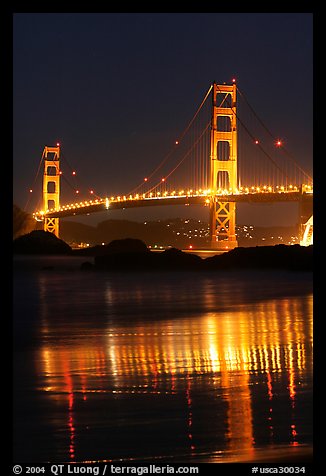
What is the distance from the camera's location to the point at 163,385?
3.88 metres

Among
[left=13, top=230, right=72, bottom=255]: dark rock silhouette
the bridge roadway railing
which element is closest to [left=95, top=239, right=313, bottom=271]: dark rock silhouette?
the bridge roadway railing

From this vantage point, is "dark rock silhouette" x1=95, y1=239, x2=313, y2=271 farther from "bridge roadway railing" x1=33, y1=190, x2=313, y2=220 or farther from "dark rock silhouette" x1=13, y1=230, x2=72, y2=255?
"dark rock silhouette" x1=13, y1=230, x2=72, y2=255

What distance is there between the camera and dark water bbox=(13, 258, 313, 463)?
2898 millimetres

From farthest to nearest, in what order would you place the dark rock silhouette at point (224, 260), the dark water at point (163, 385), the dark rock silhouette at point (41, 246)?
the dark rock silhouette at point (41, 246), the dark rock silhouette at point (224, 260), the dark water at point (163, 385)

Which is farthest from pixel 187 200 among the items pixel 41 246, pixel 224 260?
pixel 224 260

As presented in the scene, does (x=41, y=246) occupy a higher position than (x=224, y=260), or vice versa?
(x=41, y=246)

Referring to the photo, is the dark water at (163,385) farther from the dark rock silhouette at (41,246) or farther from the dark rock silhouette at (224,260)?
the dark rock silhouette at (41,246)

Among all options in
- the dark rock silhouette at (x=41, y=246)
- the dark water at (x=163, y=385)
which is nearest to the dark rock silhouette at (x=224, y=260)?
the dark water at (x=163, y=385)

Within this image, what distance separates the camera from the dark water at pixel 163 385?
290cm

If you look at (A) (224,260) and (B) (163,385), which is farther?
(A) (224,260)

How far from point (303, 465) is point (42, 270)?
59.9ft

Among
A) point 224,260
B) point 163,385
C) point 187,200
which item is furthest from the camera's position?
point 187,200

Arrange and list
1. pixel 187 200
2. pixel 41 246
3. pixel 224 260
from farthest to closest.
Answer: pixel 41 246 → pixel 187 200 → pixel 224 260

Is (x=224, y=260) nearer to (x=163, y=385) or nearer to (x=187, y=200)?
(x=187, y=200)
